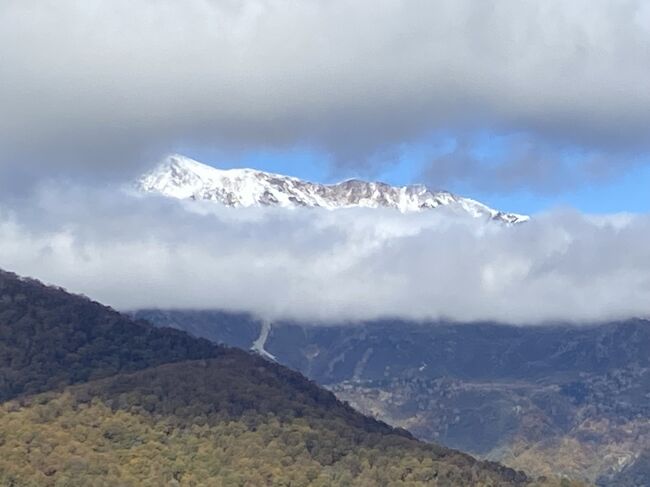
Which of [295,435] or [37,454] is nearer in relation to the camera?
[37,454]

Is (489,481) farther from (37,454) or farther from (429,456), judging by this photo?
(37,454)

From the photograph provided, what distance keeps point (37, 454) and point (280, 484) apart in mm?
32956

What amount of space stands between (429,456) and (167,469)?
128 feet

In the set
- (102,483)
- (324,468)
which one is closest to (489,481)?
(324,468)

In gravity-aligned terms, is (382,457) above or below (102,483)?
above

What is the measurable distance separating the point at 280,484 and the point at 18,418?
40.0 metres

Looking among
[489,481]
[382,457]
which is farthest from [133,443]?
[489,481]

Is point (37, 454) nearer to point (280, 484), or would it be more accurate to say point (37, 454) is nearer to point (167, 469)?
point (167, 469)

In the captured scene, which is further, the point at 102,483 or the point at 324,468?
the point at 324,468

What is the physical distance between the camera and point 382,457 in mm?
195250

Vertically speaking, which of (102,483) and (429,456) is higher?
(429,456)

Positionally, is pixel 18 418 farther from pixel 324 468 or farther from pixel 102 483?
pixel 324 468

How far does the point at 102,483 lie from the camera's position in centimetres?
17675

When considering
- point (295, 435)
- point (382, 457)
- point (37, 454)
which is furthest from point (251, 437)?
point (37, 454)
